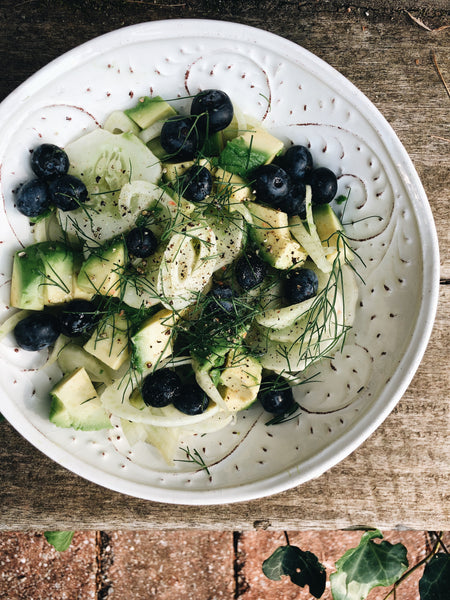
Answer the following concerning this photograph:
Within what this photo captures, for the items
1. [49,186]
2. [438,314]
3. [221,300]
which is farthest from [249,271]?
[438,314]

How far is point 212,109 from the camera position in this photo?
125 centimetres

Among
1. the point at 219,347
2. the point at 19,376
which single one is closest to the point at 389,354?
the point at 219,347

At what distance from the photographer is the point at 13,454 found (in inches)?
61.7

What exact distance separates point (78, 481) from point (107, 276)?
72 cm

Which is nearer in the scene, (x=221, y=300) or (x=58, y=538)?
(x=221, y=300)

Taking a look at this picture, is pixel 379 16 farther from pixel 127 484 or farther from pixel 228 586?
pixel 228 586

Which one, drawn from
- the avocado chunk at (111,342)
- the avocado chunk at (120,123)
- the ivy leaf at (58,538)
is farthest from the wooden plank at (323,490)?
the avocado chunk at (120,123)

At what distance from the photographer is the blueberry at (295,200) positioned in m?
1.31

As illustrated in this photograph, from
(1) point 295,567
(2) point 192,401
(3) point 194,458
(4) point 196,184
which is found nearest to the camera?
(4) point 196,184

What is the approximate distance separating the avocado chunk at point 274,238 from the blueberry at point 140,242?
26 cm

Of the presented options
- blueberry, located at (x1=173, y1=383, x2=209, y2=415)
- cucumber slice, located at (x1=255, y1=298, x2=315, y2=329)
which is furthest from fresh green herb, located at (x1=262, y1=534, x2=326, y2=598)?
cucumber slice, located at (x1=255, y1=298, x2=315, y2=329)

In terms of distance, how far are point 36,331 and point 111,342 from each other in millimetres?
185

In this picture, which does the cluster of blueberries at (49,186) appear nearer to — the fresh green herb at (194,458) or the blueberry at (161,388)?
the blueberry at (161,388)

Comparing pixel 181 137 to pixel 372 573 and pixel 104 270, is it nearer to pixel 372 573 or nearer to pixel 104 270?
pixel 104 270
